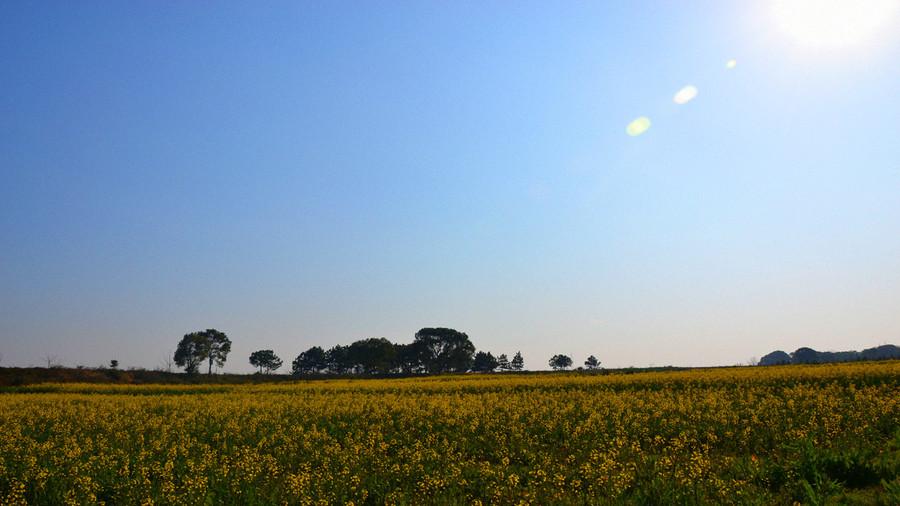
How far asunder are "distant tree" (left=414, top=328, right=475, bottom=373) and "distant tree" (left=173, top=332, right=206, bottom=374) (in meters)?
48.6

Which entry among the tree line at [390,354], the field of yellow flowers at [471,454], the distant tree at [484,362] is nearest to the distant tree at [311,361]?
the tree line at [390,354]

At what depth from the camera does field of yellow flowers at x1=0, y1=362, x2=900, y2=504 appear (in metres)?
10.7

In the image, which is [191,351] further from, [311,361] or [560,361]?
[560,361]

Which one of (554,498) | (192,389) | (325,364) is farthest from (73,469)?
(325,364)

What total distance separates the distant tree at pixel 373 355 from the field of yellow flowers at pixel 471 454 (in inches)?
3986

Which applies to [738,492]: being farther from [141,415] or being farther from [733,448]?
[141,415]

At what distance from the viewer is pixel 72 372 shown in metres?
73.8

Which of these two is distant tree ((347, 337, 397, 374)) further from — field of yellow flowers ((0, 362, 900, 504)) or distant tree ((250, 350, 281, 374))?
field of yellow flowers ((0, 362, 900, 504))

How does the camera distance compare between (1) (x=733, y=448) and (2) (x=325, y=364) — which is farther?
(2) (x=325, y=364)

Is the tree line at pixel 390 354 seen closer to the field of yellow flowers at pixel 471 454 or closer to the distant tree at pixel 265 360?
the distant tree at pixel 265 360

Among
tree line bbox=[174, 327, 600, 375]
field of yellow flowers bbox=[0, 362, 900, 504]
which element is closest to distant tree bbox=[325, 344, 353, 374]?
tree line bbox=[174, 327, 600, 375]

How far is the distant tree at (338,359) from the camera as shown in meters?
138

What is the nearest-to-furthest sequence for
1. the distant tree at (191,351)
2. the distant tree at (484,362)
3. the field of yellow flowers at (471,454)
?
1. the field of yellow flowers at (471,454)
2. the distant tree at (191,351)
3. the distant tree at (484,362)

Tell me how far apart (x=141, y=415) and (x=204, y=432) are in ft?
20.9
